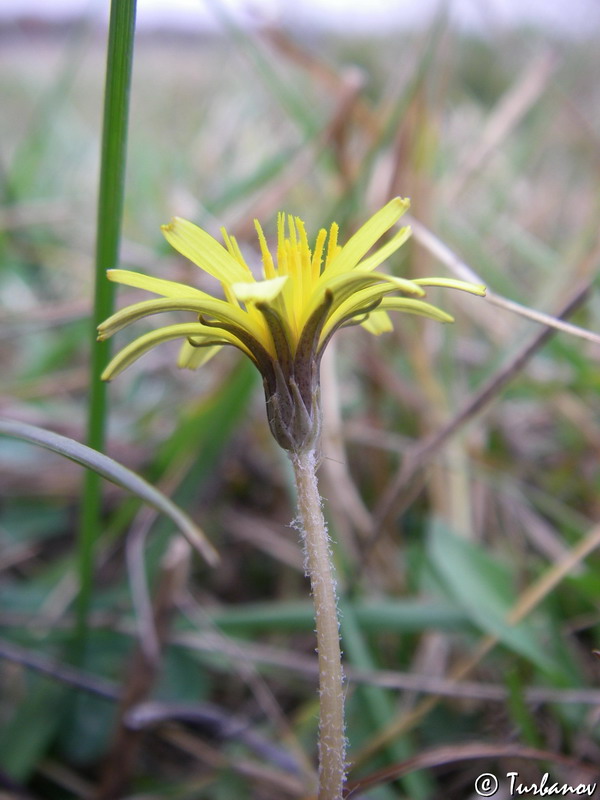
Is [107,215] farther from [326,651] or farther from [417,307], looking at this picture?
[326,651]

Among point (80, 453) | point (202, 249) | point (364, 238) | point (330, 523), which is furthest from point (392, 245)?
point (330, 523)

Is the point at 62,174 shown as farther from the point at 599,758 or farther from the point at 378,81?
the point at 378,81

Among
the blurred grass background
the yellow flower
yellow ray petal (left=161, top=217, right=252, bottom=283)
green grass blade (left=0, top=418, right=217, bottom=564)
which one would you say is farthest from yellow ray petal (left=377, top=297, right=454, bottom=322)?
the blurred grass background

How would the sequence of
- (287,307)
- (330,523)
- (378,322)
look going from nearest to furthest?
(287,307) → (378,322) → (330,523)

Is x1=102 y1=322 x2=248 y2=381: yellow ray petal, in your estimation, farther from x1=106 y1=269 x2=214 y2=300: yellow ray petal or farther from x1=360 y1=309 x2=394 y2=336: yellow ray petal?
x1=360 y1=309 x2=394 y2=336: yellow ray petal

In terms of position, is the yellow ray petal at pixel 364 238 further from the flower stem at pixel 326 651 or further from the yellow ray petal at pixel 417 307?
the flower stem at pixel 326 651

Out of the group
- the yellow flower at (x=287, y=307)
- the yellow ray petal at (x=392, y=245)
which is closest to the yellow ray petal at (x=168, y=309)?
the yellow flower at (x=287, y=307)
